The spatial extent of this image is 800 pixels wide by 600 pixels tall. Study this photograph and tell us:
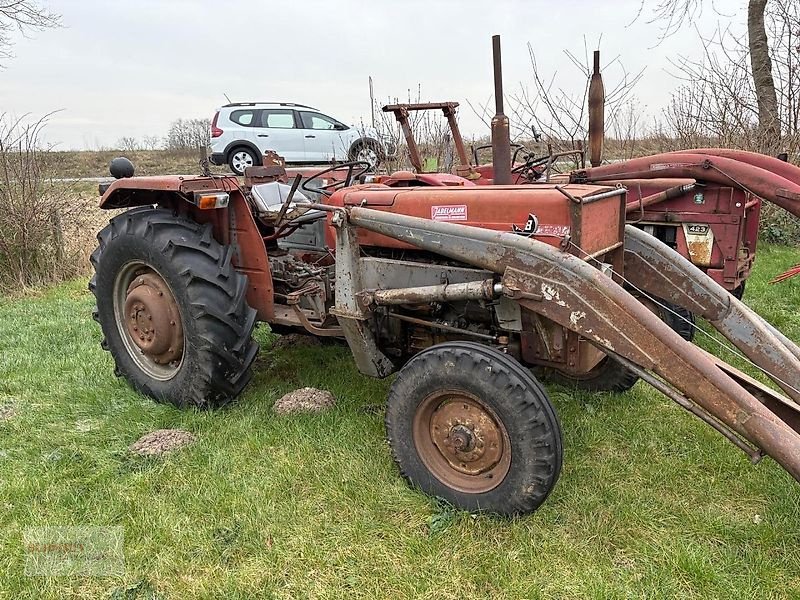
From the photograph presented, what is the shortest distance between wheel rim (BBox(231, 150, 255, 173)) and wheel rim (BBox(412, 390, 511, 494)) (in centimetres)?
1106

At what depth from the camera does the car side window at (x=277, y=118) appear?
42.7 feet

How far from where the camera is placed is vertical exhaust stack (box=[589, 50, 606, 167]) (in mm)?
4145

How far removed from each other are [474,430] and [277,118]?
11746 millimetres

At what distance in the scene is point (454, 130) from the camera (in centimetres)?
550

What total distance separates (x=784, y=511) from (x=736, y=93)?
8116mm

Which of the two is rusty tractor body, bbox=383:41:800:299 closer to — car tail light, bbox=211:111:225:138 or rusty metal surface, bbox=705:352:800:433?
rusty metal surface, bbox=705:352:800:433

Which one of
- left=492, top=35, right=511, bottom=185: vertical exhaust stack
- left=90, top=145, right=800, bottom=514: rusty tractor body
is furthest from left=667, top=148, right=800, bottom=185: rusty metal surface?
left=492, top=35, right=511, bottom=185: vertical exhaust stack

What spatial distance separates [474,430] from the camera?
255 centimetres

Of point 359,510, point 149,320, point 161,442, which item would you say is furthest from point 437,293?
point 149,320

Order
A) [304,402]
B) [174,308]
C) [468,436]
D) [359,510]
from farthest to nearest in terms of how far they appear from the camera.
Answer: [304,402] → [174,308] → [359,510] → [468,436]

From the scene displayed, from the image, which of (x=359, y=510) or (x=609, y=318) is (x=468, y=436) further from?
(x=609, y=318)

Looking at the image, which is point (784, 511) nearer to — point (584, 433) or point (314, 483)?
point (584, 433)

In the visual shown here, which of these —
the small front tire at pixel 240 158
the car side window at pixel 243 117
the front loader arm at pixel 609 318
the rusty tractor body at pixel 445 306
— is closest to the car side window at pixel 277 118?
the car side window at pixel 243 117

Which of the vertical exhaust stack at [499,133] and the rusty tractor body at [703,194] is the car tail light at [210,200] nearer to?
the vertical exhaust stack at [499,133]
